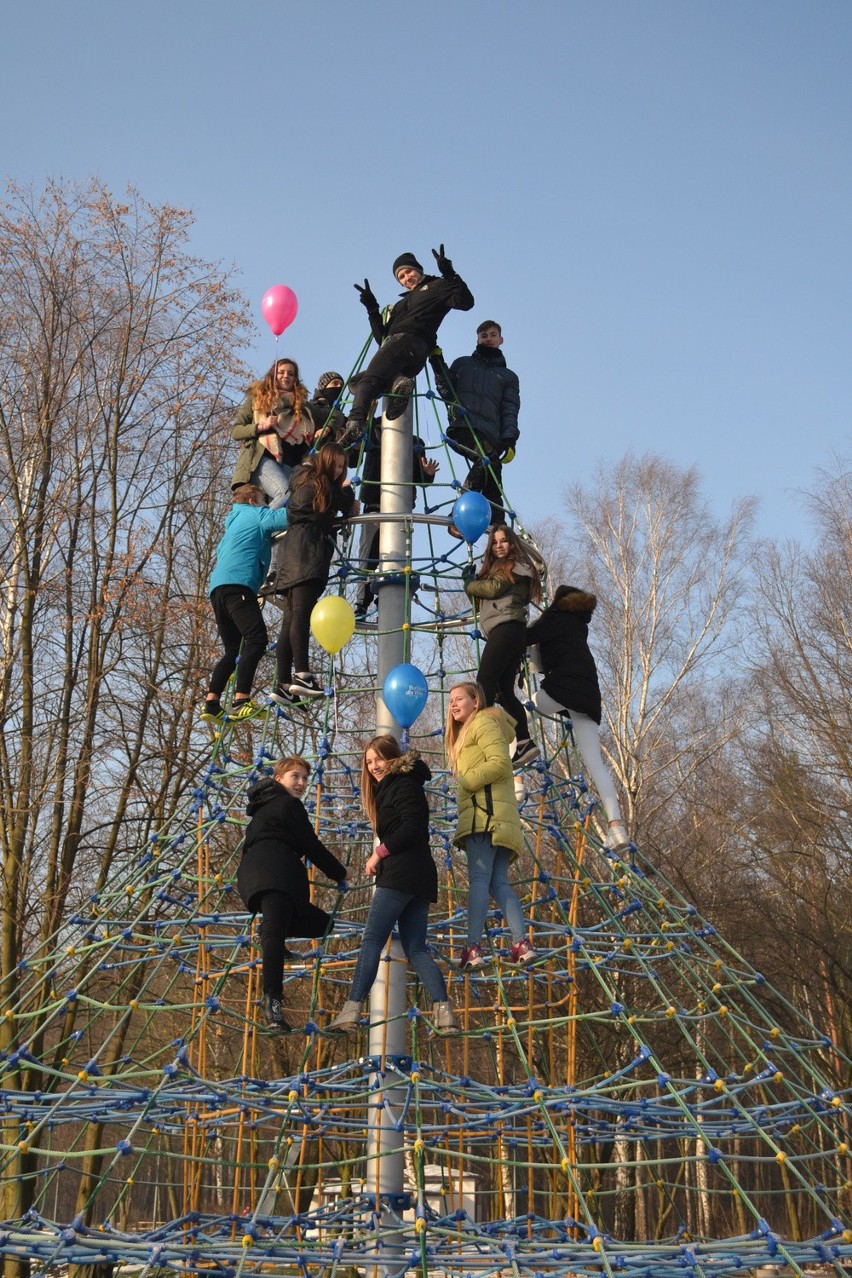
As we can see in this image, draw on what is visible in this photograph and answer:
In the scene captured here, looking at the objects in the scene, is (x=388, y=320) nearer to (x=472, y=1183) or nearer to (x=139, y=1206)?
(x=472, y=1183)

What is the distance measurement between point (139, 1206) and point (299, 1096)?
95.4 feet

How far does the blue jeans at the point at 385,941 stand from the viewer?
5.10 metres

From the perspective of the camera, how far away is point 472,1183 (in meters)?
13.3

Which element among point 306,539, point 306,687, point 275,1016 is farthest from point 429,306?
point 275,1016

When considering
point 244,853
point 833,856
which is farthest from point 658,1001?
point 244,853

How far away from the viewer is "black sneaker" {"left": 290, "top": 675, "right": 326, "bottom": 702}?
247 inches

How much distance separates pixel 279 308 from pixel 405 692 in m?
3.19

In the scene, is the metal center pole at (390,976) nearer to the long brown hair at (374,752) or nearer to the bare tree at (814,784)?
the long brown hair at (374,752)

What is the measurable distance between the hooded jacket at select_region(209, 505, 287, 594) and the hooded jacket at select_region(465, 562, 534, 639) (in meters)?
1.23

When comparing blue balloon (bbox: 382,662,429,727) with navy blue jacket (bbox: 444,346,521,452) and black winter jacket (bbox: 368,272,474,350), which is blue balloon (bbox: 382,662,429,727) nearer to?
navy blue jacket (bbox: 444,346,521,452)

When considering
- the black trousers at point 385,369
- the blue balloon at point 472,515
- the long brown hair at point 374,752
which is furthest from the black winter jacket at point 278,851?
the black trousers at point 385,369

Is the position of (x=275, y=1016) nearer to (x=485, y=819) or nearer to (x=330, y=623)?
(x=485, y=819)

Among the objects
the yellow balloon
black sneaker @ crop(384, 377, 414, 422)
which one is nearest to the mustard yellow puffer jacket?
the yellow balloon

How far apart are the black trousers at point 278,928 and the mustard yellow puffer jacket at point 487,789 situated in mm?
730
